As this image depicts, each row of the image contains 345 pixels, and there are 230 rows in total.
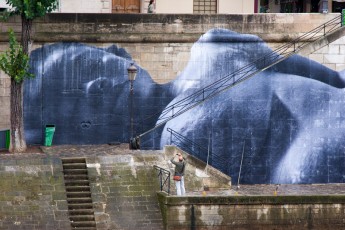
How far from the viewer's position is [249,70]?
4572 centimetres

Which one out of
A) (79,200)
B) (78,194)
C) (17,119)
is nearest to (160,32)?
(17,119)

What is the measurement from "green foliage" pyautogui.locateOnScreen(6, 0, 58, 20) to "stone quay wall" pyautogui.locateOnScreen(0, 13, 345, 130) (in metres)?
1.94

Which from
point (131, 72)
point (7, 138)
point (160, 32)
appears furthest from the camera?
point (160, 32)

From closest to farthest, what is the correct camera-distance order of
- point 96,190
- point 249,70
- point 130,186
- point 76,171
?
point 96,190, point 130,186, point 76,171, point 249,70

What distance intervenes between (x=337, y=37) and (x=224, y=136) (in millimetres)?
5497

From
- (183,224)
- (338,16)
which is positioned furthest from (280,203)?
(338,16)

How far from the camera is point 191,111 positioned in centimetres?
4503

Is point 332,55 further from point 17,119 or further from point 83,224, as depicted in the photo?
point 83,224

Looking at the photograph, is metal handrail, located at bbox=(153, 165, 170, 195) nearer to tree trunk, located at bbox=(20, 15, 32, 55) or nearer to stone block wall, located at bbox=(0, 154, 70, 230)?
stone block wall, located at bbox=(0, 154, 70, 230)

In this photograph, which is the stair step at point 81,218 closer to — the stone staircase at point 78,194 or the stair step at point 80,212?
the stone staircase at point 78,194

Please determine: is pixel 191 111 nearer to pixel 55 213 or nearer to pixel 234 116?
pixel 234 116

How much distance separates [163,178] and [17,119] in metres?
5.71

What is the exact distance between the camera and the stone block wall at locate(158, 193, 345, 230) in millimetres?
40000

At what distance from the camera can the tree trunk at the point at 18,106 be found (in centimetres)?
4331
